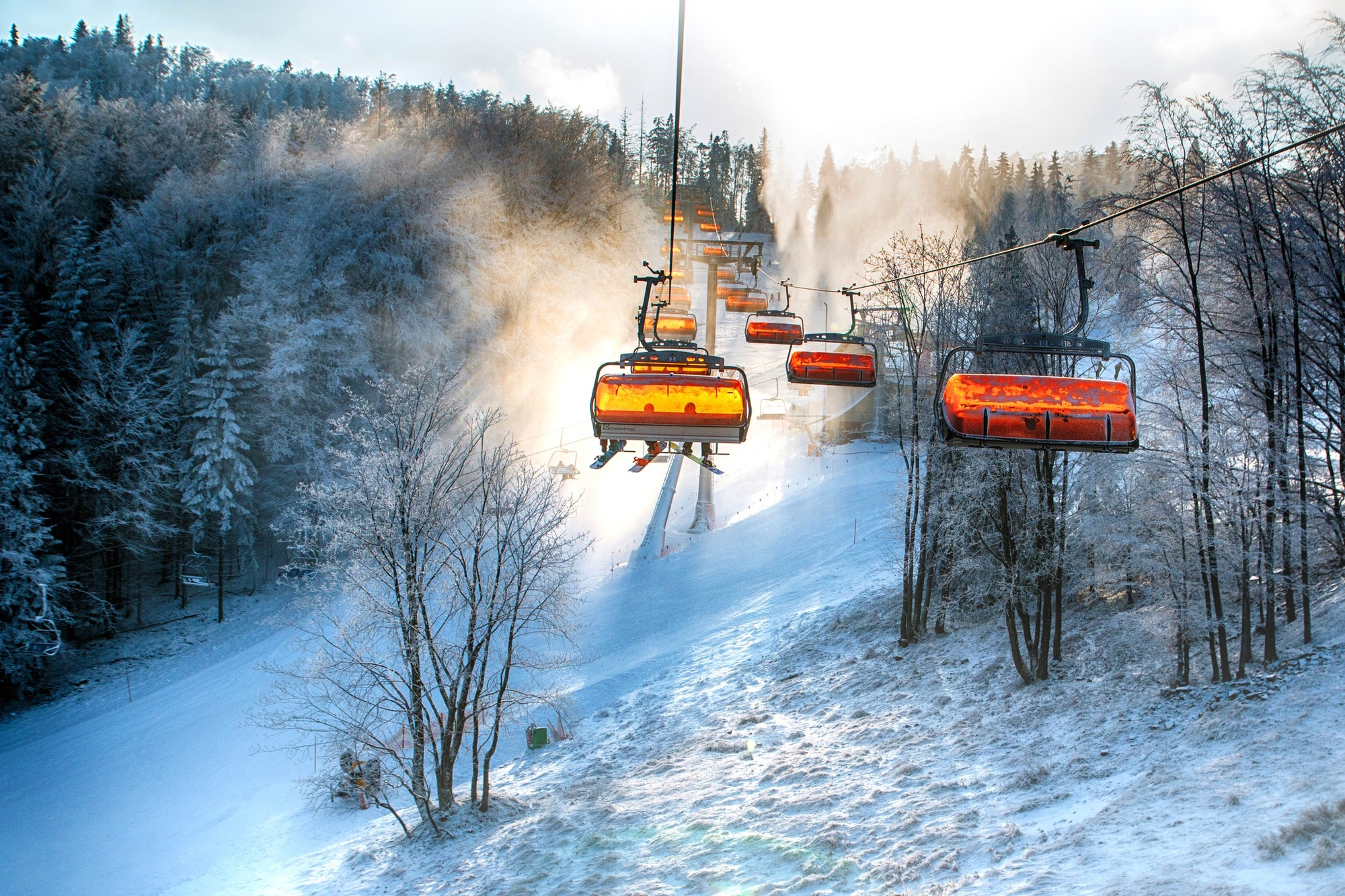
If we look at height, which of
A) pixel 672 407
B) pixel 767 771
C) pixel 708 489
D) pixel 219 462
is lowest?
pixel 767 771

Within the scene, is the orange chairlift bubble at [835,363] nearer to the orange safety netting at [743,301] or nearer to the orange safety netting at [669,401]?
the orange safety netting at [669,401]

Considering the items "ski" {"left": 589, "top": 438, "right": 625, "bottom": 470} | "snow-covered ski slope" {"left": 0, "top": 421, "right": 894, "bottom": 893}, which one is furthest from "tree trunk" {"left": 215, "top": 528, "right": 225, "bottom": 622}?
"ski" {"left": 589, "top": 438, "right": 625, "bottom": 470}

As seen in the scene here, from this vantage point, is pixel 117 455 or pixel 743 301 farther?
pixel 117 455

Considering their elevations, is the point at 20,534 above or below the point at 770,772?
above

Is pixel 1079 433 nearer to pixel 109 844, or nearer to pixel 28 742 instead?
pixel 109 844

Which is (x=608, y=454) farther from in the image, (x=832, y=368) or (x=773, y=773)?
(x=773, y=773)

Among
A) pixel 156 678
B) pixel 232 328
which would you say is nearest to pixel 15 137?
pixel 232 328

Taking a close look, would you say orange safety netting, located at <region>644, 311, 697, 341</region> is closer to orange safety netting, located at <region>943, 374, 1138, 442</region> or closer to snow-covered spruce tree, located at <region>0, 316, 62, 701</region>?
orange safety netting, located at <region>943, 374, 1138, 442</region>

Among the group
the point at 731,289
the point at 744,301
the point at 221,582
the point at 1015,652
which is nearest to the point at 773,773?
the point at 1015,652
